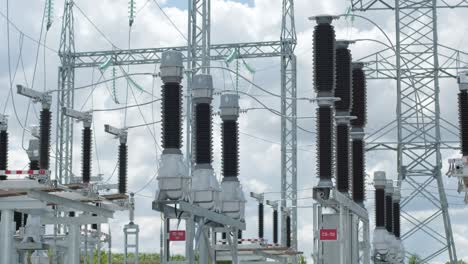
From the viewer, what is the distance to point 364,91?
25.0 meters

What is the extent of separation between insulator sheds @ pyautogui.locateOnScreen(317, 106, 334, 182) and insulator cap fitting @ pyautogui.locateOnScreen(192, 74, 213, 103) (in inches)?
80.5

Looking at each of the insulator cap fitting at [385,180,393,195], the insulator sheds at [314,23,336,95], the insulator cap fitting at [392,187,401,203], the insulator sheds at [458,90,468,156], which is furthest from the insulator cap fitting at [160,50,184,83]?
the insulator cap fitting at [392,187,401,203]

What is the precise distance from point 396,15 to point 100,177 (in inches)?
473

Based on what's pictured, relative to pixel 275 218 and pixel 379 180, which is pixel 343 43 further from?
pixel 275 218

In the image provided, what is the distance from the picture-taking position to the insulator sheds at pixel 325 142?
18.0 meters

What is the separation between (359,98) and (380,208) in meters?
4.45

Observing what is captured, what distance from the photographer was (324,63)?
1870 centimetres

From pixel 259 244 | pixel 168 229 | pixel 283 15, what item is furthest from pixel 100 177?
pixel 168 229

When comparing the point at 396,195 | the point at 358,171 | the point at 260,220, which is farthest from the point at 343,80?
the point at 260,220

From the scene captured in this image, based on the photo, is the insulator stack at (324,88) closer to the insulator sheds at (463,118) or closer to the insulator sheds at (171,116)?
the insulator sheds at (171,116)

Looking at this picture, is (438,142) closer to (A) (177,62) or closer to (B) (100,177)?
(B) (100,177)

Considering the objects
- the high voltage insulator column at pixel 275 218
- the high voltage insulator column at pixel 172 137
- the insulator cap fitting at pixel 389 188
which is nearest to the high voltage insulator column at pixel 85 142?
the high voltage insulator column at pixel 172 137

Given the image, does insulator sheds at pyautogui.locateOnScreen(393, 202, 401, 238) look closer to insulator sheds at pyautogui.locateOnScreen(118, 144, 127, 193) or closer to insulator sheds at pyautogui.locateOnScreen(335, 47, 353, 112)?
insulator sheds at pyautogui.locateOnScreen(118, 144, 127, 193)

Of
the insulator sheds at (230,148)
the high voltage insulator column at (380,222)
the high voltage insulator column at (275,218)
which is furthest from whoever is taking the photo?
the high voltage insulator column at (275,218)
